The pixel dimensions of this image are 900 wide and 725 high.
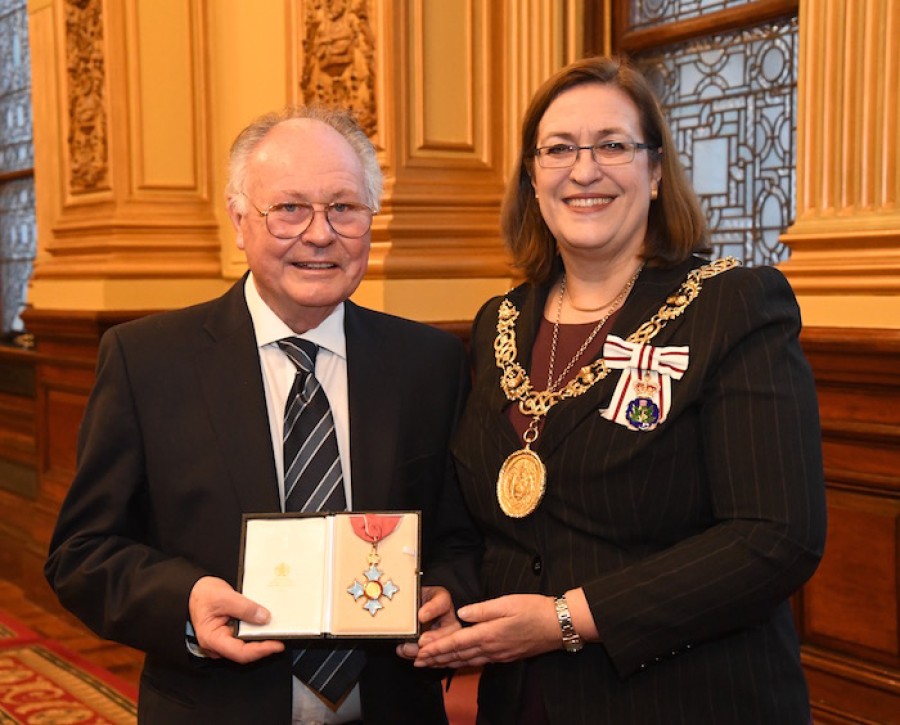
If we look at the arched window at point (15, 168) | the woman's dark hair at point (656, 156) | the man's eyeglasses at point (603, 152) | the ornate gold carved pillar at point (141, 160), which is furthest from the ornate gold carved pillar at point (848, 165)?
the arched window at point (15, 168)

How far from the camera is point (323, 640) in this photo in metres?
1.95

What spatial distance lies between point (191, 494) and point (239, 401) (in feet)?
0.67

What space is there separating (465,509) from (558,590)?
0.40 meters

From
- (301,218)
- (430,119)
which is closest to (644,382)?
(301,218)

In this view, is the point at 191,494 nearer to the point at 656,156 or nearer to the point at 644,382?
the point at 644,382

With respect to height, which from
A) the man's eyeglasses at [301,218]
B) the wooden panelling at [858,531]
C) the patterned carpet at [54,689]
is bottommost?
the patterned carpet at [54,689]

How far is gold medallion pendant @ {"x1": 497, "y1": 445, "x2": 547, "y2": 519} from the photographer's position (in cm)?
217

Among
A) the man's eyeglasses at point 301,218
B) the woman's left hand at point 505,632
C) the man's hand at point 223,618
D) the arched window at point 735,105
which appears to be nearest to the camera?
the man's hand at point 223,618

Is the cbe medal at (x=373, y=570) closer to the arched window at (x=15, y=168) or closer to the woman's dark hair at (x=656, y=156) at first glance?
the woman's dark hair at (x=656, y=156)

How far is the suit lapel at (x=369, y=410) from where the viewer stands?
227 centimetres

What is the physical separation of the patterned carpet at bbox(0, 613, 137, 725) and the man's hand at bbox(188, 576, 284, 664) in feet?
9.68

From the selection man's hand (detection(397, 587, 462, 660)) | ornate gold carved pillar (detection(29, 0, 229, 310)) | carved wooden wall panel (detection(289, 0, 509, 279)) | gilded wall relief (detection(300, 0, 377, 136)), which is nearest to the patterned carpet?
ornate gold carved pillar (detection(29, 0, 229, 310))

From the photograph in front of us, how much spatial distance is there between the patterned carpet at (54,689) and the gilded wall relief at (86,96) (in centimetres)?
248

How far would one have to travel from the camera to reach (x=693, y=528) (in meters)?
2.11
